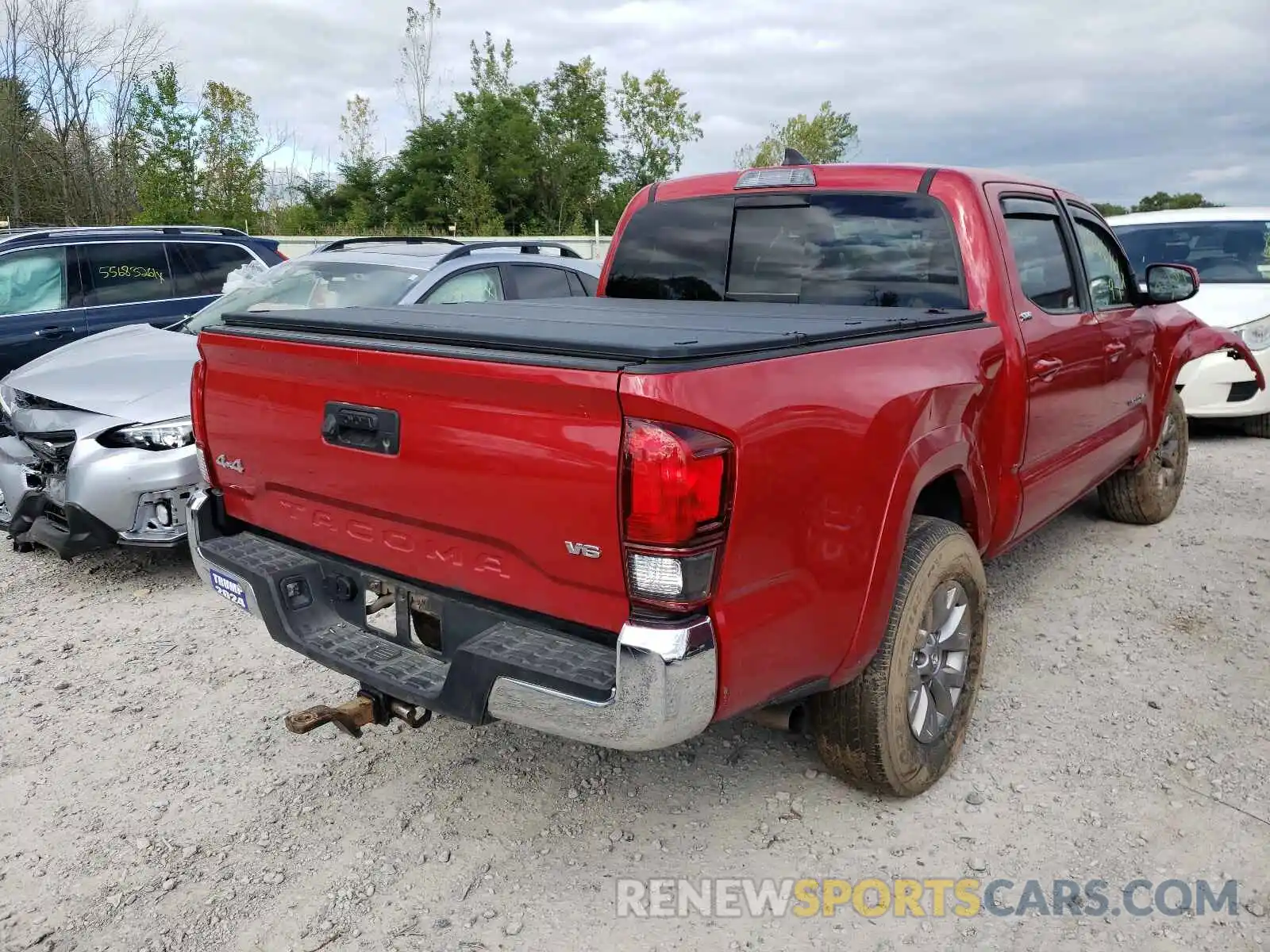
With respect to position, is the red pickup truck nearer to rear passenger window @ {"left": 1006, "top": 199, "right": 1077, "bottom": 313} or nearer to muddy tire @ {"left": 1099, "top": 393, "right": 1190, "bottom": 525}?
rear passenger window @ {"left": 1006, "top": 199, "right": 1077, "bottom": 313}

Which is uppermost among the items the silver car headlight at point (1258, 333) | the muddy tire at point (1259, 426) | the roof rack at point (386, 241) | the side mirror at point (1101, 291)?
the roof rack at point (386, 241)

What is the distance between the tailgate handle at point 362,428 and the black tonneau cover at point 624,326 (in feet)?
0.65

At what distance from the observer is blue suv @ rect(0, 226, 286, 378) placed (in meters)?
7.03

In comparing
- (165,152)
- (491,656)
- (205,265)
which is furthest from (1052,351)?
(165,152)

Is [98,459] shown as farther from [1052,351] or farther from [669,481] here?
[1052,351]

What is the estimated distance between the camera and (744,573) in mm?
2082

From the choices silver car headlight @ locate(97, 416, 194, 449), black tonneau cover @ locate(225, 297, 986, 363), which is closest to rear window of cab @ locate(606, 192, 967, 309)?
black tonneau cover @ locate(225, 297, 986, 363)

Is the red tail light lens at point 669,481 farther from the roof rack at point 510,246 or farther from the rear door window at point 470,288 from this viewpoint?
the roof rack at point 510,246

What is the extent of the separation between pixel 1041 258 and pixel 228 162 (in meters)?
21.7

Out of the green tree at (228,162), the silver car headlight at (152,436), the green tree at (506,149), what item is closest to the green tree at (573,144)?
the green tree at (506,149)

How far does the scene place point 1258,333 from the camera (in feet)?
25.1

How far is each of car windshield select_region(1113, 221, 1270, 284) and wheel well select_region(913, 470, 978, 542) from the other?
6.05 metres

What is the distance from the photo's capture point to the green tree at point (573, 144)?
3428 centimetres

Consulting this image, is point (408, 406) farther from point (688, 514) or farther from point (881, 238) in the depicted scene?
point (881, 238)
